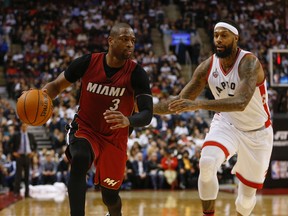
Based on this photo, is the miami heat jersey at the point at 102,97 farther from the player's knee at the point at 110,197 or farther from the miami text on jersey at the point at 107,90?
the player's knee at the point at 110,197

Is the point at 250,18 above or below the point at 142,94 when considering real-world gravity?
above

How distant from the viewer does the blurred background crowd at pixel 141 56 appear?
1534cm

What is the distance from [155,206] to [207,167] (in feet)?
17.3

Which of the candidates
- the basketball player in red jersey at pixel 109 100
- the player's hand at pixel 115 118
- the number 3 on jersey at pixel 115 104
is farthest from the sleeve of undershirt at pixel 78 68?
the player's hand at pixel 115 118

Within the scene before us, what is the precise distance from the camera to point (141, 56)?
2138cm

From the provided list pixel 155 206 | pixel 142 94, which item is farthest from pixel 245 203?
pixel 155 206

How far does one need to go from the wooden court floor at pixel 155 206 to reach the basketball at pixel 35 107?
3871 millimetres

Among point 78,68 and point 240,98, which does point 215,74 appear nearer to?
point 240,98

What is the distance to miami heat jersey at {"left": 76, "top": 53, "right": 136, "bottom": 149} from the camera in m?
6.08

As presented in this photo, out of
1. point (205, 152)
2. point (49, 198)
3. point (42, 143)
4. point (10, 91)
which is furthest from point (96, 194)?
point (205, 152)

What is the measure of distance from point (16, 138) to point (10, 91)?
5.92 meters

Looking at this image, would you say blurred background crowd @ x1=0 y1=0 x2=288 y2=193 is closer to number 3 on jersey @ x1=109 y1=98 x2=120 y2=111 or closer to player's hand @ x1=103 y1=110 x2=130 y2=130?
number 3 on jersey @ x1=109 y1=98 x2=120 y2=111

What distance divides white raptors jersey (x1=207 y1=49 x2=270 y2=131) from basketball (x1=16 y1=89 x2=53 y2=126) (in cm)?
171

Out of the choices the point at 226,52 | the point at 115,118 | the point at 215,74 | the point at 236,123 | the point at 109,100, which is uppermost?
the point at 226,52
